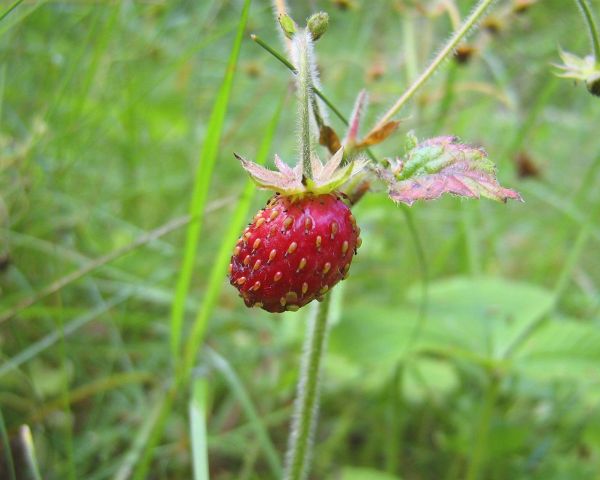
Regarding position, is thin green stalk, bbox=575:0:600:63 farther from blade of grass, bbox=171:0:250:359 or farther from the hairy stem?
blade of grass, bbox=171:0:250:359

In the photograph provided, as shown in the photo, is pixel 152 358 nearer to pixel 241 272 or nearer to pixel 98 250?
pixel 98 250

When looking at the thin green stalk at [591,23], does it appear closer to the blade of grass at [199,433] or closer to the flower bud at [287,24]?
the flower bud at [287,24]

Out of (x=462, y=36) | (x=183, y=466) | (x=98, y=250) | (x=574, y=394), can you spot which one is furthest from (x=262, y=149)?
(x=574, y=394)

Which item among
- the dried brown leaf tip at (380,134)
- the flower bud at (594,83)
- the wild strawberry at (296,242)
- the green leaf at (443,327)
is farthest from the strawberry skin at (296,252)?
the green leaf at (443,327)

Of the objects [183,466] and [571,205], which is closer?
[183,466]

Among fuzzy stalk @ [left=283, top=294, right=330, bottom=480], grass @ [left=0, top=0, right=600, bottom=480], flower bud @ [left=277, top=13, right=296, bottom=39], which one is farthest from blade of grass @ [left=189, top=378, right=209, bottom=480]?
flower bud @ [left=277, top=13, right=296, bottom=39]

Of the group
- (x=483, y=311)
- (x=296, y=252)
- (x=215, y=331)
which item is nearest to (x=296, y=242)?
(x=296, y=252)
